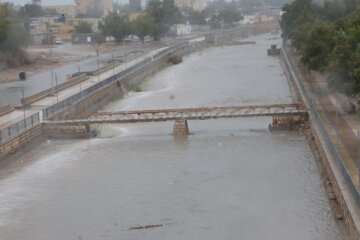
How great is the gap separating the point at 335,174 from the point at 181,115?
11.9 metres

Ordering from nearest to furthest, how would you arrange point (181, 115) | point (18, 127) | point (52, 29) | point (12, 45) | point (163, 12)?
1. point (18, 127)
2. point (181, 115)
3. point (12, 45)
4. point (163, 12)
5. point (52, 29)

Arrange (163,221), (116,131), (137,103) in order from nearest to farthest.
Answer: (163,221) → (116,131) → (137,103)

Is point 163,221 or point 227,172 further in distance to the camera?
point 227,172

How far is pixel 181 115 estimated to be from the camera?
29969 mm

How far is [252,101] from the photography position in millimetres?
38906

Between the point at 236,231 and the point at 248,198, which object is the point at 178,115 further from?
the point at 236,231

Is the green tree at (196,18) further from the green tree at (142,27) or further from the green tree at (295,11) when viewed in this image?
the green tree at (295,11)

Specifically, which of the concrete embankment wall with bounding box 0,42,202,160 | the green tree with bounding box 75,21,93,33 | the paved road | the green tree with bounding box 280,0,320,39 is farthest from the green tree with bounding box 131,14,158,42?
the paved road

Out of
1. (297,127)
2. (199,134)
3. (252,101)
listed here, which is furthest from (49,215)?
(252,101)

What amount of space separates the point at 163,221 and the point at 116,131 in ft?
44.9

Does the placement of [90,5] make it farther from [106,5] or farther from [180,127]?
[180,127]

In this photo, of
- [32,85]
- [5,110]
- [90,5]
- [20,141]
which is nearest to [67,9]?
[90,5]

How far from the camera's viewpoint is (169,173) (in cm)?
2319

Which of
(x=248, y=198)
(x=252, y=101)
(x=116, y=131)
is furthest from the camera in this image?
(x=252, y=101)
